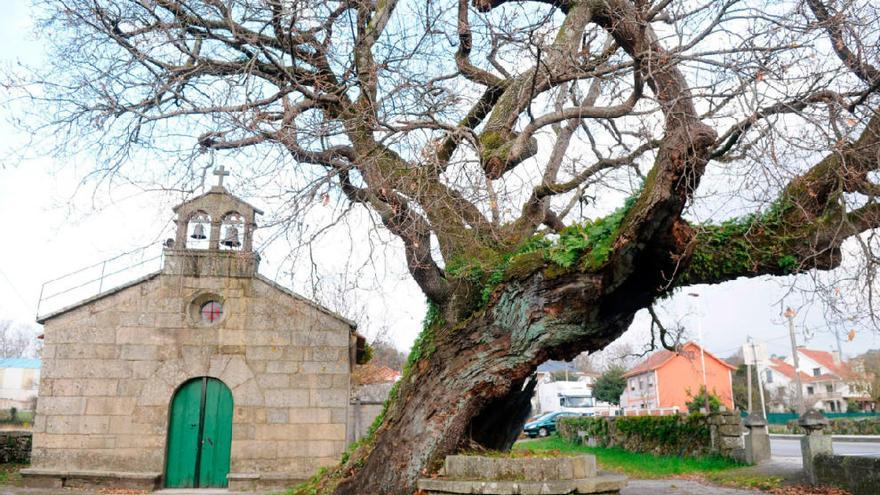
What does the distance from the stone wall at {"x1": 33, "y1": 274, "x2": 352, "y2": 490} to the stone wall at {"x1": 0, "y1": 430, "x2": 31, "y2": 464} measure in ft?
19.8

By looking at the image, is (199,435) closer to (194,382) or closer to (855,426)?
(194,382)

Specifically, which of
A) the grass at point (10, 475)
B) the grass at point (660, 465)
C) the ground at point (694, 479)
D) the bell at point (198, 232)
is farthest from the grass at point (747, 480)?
the grass at point (10, 475)

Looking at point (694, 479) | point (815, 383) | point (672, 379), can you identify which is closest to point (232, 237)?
point (694, 479)

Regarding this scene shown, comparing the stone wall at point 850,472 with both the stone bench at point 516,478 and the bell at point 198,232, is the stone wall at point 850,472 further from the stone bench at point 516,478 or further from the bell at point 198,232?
the bell at point 198,232

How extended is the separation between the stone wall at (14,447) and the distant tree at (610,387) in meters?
43.0

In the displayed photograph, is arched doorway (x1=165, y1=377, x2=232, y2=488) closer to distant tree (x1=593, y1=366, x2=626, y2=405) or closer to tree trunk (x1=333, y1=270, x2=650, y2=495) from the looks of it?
tree trunk (x1=333, y1=270, x2=650, y2=495)

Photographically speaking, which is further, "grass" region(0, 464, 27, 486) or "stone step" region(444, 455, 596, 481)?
"grass" region(0, 464, 27, 486)

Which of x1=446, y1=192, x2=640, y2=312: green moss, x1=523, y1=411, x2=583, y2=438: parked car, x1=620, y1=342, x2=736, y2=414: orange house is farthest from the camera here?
x1=620, y1=342, x2=736, y2=414: orange house

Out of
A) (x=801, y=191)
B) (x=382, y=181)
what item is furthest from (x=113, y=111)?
(x=801, y=191)

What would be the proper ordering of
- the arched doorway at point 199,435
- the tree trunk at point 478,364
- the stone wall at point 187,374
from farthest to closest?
the arched doorway at point 199,435, the stone wall at point 187,374, the tree trunk at point 478,364

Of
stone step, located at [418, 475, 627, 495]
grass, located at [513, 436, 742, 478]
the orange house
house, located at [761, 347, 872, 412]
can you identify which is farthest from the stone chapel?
house, located at [761, 347, 872, 412]

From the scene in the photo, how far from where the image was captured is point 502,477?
265 inches

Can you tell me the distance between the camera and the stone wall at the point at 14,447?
54.4 ft

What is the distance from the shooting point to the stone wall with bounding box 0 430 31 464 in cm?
1659
